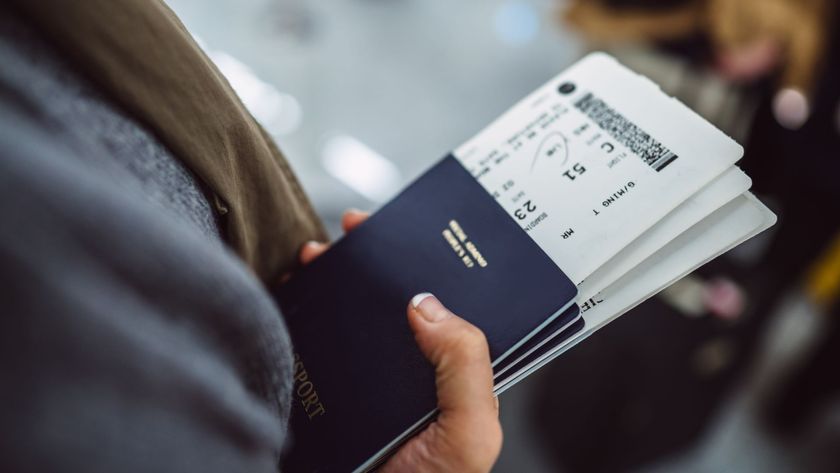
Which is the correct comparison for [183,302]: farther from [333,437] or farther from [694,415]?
[694,415]

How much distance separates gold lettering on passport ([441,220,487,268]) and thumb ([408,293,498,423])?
0.06 m

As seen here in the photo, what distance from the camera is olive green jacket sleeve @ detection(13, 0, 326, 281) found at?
0.39 m

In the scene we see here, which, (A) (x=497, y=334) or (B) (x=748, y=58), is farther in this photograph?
(B) (x=748, y=58)

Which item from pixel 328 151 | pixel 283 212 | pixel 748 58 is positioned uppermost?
pixel 283 212

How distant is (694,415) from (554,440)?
313 mm

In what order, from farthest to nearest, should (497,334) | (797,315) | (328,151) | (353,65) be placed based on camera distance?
(353,65), (328,151), (797,315), (497,334)

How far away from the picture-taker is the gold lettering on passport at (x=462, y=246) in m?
0.59

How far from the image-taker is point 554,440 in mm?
1458

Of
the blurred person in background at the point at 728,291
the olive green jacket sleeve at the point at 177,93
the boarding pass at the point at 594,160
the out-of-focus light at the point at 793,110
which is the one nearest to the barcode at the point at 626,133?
the boarding pass at the point at 594,160

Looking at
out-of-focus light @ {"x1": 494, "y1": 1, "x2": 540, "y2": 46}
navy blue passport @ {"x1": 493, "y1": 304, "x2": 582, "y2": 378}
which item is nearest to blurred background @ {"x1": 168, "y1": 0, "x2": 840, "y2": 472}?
navy blue passport @ {"x1": 493, "y1": 304, "x2": 582, "y2": 378}

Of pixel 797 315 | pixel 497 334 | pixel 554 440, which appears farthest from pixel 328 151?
pixel 497 334

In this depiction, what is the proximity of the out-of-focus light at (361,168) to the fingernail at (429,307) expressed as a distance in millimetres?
1451

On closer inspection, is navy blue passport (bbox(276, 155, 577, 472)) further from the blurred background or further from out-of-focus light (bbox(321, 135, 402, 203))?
out-of-focus light (bbox(321, 135, 402, 203))

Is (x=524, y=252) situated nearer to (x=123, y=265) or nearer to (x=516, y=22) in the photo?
(x=123, y=265)
